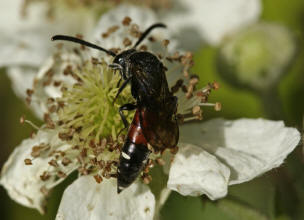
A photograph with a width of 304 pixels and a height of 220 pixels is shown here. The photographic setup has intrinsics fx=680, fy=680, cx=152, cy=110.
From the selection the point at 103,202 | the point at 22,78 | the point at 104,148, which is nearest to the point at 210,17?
the point at 22,78

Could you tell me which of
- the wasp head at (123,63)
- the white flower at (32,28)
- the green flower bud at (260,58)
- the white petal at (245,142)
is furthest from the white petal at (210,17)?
the wasp head at (123,63)

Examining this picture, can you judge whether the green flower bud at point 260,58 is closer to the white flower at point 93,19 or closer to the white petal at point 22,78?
the white flower at point 93,19

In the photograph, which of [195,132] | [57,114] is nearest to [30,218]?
[57,114]


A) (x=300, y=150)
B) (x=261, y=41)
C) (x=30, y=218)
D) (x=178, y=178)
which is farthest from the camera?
(x=30, y=218)

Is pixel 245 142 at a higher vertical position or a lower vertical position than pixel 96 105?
lower

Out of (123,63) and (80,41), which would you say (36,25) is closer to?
(80,41)

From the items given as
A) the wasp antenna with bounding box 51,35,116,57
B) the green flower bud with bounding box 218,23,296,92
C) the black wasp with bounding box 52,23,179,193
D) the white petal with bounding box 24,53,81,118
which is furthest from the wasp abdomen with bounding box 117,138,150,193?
the green flower bud with bounding box 218,23,296,92

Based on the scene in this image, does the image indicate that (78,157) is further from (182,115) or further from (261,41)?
(261,41)
